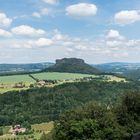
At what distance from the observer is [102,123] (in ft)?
213

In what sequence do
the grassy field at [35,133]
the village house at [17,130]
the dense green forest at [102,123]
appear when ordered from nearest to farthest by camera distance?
the dense green forest at [102,123], the grassy field at [35,133], the village house at [17,130]

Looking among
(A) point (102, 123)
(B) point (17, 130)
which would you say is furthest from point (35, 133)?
(A) point (102, 123)

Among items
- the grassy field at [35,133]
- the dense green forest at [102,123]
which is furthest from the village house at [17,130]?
the dense green forest at [102,123]

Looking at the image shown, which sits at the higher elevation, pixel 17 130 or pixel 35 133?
pixel 35 133

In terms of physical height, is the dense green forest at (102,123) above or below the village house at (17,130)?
above

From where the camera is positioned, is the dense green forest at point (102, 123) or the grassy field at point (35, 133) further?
the grassy field at point (35, 133)

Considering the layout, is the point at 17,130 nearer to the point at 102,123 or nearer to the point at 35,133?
the point at 35,133

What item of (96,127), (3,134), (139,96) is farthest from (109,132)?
(3,134)

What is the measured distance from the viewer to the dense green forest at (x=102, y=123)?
62969 mm

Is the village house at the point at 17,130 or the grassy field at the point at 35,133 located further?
the village house at the point at 17,130

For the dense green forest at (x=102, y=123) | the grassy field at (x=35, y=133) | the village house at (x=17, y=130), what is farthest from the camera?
the village house at (x=17, y=130)

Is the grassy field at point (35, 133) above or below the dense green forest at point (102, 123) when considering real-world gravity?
below

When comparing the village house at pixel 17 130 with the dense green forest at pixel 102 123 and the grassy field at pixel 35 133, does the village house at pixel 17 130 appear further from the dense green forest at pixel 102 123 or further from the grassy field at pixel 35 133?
the dense green forest at pixel 102 123

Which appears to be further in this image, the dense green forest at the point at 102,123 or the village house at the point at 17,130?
the village house at the point at 17,130
